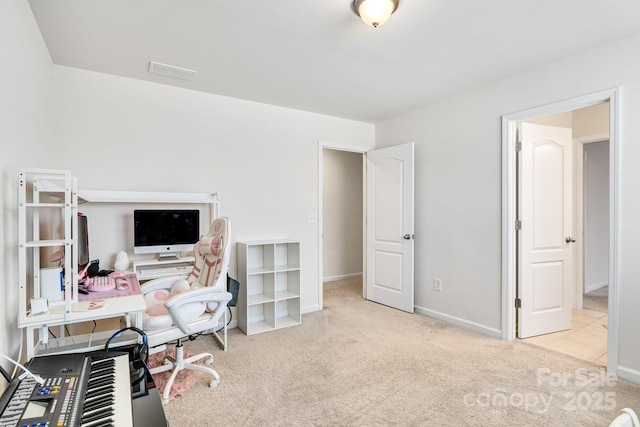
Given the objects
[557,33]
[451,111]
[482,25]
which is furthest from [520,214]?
[482,25]

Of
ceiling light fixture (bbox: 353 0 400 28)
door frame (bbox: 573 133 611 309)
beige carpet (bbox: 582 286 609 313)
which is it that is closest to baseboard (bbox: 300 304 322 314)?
ceiling light fixture (bbox: 353 0 400 28)

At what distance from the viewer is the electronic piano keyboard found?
0.92m

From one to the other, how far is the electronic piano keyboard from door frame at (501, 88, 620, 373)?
3.03 m

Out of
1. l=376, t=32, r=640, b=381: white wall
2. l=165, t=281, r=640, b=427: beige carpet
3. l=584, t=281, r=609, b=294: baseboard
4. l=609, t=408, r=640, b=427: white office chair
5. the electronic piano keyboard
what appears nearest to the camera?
l=609, t=408, r=640, b=427: white office chair

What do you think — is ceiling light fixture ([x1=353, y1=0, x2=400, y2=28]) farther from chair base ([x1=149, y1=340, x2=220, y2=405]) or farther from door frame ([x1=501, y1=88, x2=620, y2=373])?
chair base ([x1=149, y1=340, x2=220, y2=405])

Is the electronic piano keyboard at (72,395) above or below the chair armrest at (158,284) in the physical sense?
below

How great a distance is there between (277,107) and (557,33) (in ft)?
8.38

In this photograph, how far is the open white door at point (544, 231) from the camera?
3045 millimetres

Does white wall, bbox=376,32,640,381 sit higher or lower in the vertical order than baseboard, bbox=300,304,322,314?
higher

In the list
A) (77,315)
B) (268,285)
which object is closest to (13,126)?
(77,315)

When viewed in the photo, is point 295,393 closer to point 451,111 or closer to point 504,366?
point 504,366

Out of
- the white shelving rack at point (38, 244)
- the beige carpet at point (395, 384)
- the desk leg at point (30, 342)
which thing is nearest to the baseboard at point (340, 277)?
the beige carpet at point (395, 384)

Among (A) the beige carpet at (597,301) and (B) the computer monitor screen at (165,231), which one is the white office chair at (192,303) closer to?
(B) the computer monitor screen at (165,231)

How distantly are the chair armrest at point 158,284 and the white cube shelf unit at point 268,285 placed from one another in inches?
32.5
